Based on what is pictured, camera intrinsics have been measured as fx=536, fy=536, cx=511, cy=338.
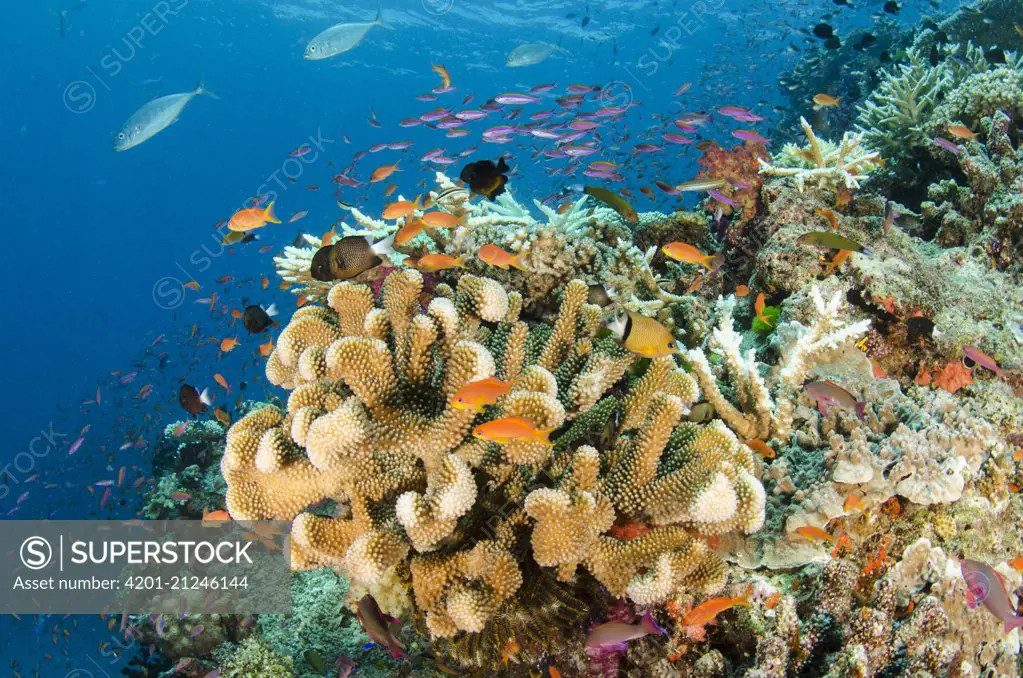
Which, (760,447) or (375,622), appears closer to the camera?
(375,622)

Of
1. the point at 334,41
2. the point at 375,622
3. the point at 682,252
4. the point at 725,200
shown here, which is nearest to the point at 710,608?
the point at 375,622

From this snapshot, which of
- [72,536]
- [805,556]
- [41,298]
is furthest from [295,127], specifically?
[805,556]

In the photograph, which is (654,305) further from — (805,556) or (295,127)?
(295,127)

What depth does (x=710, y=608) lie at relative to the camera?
248cm

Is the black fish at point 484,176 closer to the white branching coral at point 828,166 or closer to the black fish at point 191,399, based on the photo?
the white branching coral at point 828,166

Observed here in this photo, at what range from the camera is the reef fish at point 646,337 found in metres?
2.63

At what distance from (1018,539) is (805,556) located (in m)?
1.94

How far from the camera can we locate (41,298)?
71188mm

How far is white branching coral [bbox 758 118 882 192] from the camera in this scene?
19.0 ft

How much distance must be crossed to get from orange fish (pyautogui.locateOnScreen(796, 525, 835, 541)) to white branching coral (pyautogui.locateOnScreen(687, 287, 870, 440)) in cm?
88

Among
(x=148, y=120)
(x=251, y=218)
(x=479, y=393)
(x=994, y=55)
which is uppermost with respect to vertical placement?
(x=148, y=120)

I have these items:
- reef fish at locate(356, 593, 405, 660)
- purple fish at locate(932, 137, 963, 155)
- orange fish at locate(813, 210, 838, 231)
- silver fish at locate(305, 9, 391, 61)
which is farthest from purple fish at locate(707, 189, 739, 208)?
silver fish at locate(305, 9, 391, 61)

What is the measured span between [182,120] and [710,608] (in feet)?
295

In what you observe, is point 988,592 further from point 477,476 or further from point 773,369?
point 477,476
